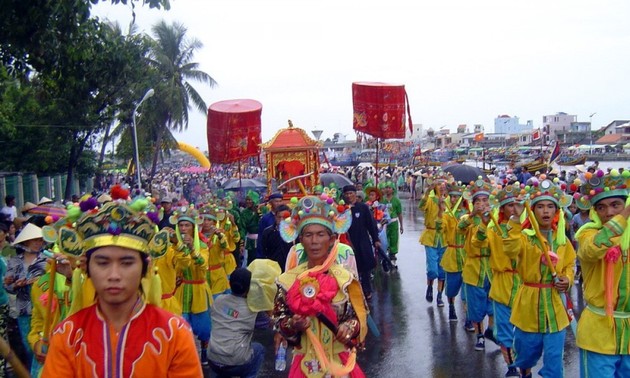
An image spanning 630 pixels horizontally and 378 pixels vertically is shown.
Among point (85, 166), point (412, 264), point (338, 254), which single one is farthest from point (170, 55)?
point (338, 254)

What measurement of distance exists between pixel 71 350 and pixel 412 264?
38.9ft

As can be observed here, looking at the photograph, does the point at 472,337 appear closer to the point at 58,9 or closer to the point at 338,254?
the point at 338,254

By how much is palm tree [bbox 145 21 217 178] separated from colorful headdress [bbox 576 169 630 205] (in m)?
31.2

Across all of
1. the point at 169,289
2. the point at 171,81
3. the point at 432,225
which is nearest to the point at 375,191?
the point at 432,225

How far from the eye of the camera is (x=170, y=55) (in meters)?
37.1

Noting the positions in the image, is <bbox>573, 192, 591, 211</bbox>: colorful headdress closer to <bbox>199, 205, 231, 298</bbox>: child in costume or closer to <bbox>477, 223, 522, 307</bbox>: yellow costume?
<bbox>477, 223, 522, 307</bbox>: yellow costume

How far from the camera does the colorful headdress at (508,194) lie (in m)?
6.39

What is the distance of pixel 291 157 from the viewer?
17844 mm

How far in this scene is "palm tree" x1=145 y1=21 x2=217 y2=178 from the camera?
115 feet

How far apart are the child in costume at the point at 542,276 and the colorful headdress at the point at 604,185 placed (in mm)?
678

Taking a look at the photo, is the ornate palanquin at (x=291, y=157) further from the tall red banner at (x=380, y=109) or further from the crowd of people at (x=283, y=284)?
the crowd of people at (x=283, y=284)

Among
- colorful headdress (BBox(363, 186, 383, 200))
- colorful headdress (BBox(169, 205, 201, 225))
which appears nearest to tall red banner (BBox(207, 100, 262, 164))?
colorful headdress (BBox(363, 186, 383, 200))

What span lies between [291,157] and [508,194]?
38.4 ft

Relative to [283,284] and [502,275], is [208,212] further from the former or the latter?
[283,284]
